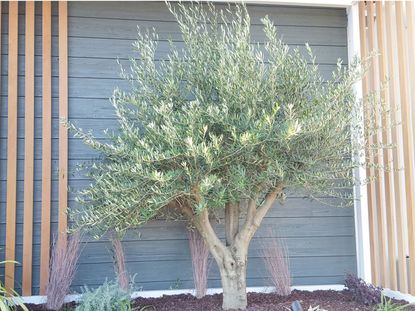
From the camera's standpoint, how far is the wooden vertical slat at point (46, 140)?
3238 millimetres

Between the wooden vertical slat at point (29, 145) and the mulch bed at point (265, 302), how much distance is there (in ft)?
0.94

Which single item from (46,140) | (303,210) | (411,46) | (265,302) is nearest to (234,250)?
(265,302)


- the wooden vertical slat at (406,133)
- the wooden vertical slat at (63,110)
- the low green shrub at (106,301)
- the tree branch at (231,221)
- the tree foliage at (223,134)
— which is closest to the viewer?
the tree foliage at (223,134)

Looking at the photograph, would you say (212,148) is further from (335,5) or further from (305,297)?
(335,5)

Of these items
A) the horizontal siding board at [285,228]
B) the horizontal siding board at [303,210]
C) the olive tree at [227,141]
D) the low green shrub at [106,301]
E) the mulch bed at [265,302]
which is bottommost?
the mulch bed at [265,302]

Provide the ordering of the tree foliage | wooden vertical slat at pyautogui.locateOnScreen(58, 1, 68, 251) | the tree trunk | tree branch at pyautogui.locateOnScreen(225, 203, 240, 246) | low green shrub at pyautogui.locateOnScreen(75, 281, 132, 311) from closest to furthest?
the tree foliage, low green shrub at pyautogui.locateOnScreen(75, 281, 132, 311), the tree trunk, tree branch at pyautogui.locateOnScreen(225, 203, 240, 246), wooden vertical slat at pyautogui.locateOnScreen(58, 1, 68, 251)

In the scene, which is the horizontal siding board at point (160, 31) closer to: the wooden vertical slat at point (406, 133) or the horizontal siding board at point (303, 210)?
the wooden vertical slat at point (406, 133)

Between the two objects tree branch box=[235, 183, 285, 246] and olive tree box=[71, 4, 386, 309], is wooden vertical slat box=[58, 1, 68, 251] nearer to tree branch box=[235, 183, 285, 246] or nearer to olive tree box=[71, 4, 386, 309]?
olive tree box=[71, 4, 386, 309]

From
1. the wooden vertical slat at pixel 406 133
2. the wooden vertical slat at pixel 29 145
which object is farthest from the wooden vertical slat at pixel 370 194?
the wooden vertical slat at pixel 29 145

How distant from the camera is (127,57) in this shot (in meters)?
3.57

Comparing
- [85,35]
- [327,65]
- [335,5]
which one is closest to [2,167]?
[85,35]

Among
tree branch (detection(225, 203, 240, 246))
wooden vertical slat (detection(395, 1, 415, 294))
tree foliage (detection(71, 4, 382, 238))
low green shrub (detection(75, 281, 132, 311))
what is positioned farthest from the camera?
wooden vertical slat (detection(395, 1, 415, 294))

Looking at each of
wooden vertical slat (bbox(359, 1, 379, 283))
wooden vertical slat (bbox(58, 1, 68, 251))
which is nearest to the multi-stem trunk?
wooden vertical slat (bbox(58, 1, 68, 251))

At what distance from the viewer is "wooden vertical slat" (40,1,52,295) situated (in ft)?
10.6
